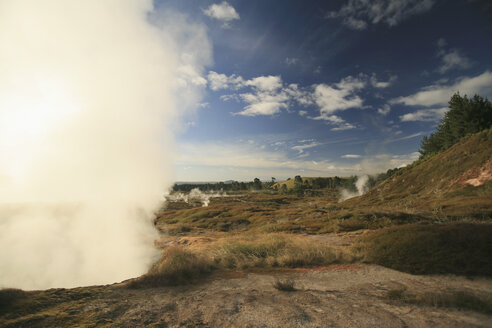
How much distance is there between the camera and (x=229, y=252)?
35.6 feet

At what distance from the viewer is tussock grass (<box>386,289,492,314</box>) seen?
15.5ft

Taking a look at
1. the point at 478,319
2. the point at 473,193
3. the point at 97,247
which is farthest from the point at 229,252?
the point at 473,193

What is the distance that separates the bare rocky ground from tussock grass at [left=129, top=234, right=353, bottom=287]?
2.63 feet

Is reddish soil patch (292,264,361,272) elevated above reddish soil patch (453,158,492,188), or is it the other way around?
reddish soil patch (453,158,492,188)

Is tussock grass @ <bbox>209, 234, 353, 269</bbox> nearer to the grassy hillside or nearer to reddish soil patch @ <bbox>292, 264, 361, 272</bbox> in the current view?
reddish soil patch @ <bbox>292, 264, 361, 272</bbox>

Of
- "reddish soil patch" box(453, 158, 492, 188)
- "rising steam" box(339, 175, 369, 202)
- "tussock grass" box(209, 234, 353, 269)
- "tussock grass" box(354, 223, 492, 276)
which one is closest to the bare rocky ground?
"tussock grass" box(354, 223, 492, 276)

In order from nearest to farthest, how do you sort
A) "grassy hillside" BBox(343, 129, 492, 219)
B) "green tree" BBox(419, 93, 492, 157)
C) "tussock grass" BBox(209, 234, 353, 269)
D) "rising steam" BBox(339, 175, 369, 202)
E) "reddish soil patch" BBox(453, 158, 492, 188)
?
"tussock grass" BBox(209, 234, 353, 269)
"grassy hillside" BBox(343, 129, 492, 219)
"reddish soil patch" BBox(453, 158, 492, 188)
"green tree" BBox(419, 93, 492, 157)
"rising steam" BBox(339, 175, 369, 202)

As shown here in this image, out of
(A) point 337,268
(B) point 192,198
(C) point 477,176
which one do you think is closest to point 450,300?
(A) point 337,268

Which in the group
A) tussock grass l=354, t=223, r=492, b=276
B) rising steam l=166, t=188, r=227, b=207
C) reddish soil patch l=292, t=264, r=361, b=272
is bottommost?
reddish soil patch l=292, t=264, r=361, b=272

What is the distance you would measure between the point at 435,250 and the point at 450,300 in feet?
16.3

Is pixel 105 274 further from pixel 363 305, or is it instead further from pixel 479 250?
pixel 479 250

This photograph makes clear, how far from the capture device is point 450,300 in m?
5.00

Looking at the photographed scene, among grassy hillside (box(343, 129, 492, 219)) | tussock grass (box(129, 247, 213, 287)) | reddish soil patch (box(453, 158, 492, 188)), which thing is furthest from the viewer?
reddish soil patch (box(453, 158, 492, 188))

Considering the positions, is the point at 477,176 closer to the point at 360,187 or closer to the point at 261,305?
the point at 261,305
